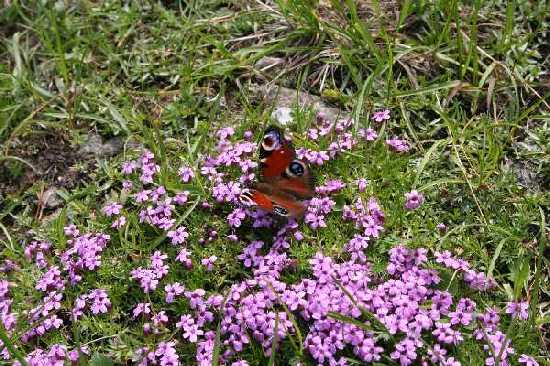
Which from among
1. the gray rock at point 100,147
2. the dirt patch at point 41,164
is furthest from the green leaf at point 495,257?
the dirt patch at point 41,164

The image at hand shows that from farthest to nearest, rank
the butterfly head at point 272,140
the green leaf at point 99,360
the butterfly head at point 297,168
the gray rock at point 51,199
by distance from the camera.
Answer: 1. the gray rock at point 51,199
2. the butterfly head at point 272,140
3. the butterfly head at point 297,168
4. the green leaf at point 99,360

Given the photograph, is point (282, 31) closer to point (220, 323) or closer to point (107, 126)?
point (107, 126)

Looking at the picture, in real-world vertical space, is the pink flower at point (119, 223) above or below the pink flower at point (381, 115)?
below

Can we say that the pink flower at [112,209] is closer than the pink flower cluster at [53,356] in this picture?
No

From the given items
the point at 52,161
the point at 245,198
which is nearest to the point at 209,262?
the point at 245,198

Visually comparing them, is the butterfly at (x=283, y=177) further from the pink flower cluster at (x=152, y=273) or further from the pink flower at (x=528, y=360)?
the pink flower at (x=528, y=360)

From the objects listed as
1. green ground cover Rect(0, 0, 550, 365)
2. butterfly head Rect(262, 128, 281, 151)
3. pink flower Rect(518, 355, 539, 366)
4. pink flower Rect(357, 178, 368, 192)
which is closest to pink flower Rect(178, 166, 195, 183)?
green ground cover Rect(0, 0, 550, 365)

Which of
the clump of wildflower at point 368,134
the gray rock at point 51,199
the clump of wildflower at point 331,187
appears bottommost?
the gray rock at point 51,199

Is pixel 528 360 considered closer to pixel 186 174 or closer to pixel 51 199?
pixel 186 174
